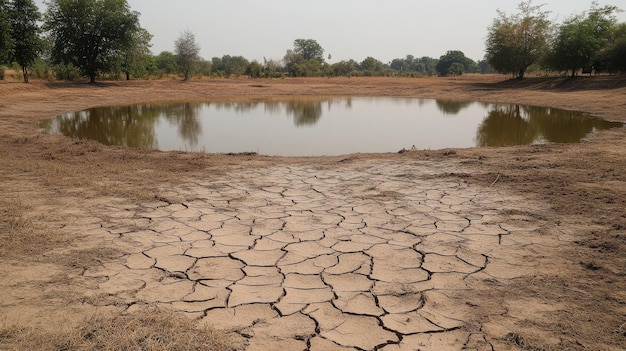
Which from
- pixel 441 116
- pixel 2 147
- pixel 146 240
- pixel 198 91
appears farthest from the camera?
pixel 198 91

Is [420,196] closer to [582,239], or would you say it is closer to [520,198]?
[520,198]

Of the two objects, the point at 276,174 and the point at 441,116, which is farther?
the point at 441,116

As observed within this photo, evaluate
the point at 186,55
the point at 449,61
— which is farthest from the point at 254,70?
the point at 449,61

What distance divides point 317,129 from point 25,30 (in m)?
20.6

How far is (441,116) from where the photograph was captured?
15.5 metres

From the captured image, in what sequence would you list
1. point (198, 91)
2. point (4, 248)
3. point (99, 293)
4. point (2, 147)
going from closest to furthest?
1. point (99, 293)
2. point (4, 248)
3. point (2, 147)
4. point (198, 91)

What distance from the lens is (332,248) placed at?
3725 millimetres

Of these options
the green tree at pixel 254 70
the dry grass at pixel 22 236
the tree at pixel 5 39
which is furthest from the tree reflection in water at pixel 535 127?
the green tree at pixel 254 70

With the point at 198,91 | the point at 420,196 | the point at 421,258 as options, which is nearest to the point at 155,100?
the point at 198,91

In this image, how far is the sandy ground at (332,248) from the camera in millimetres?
2619

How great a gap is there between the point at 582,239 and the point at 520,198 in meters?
1.31

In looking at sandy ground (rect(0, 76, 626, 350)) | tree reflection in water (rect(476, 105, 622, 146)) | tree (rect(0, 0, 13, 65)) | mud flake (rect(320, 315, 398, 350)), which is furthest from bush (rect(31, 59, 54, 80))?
mud flake (rect(320, 315, 398, 350))

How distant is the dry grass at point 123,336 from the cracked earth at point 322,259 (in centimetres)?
19

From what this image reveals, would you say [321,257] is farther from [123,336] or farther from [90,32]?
[90,32]
